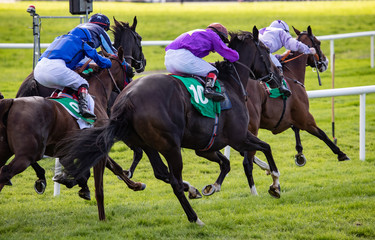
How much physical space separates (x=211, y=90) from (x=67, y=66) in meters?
1.60

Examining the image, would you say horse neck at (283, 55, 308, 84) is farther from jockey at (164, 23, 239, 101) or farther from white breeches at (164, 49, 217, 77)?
white breeches at (164, 49, 217, 77)

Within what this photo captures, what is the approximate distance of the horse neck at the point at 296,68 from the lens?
7844mm

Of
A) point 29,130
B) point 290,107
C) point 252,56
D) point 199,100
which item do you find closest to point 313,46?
point 290,107

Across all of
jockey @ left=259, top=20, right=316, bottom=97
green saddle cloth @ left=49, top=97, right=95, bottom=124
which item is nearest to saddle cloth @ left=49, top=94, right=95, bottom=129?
green saddle cloth @ left=49, top=97, right=95, bottom=124

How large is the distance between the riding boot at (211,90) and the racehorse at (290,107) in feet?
4.32

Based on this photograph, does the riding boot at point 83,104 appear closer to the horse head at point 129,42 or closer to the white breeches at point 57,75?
the white breeches at point 57,75

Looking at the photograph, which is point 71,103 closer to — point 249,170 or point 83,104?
point 83,104

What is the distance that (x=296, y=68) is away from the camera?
7965mm

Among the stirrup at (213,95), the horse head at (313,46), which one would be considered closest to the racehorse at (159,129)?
the stirrup at (213,95)

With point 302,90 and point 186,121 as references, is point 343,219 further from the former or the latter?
point 302,90

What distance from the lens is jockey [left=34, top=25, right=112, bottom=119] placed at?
5.77 m

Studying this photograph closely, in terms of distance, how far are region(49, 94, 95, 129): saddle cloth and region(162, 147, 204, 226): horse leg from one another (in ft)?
3.38

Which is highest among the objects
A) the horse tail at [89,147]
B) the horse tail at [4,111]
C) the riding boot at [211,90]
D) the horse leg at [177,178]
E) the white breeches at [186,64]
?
the white breeches at [186,64]

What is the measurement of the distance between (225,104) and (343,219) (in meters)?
1.62
